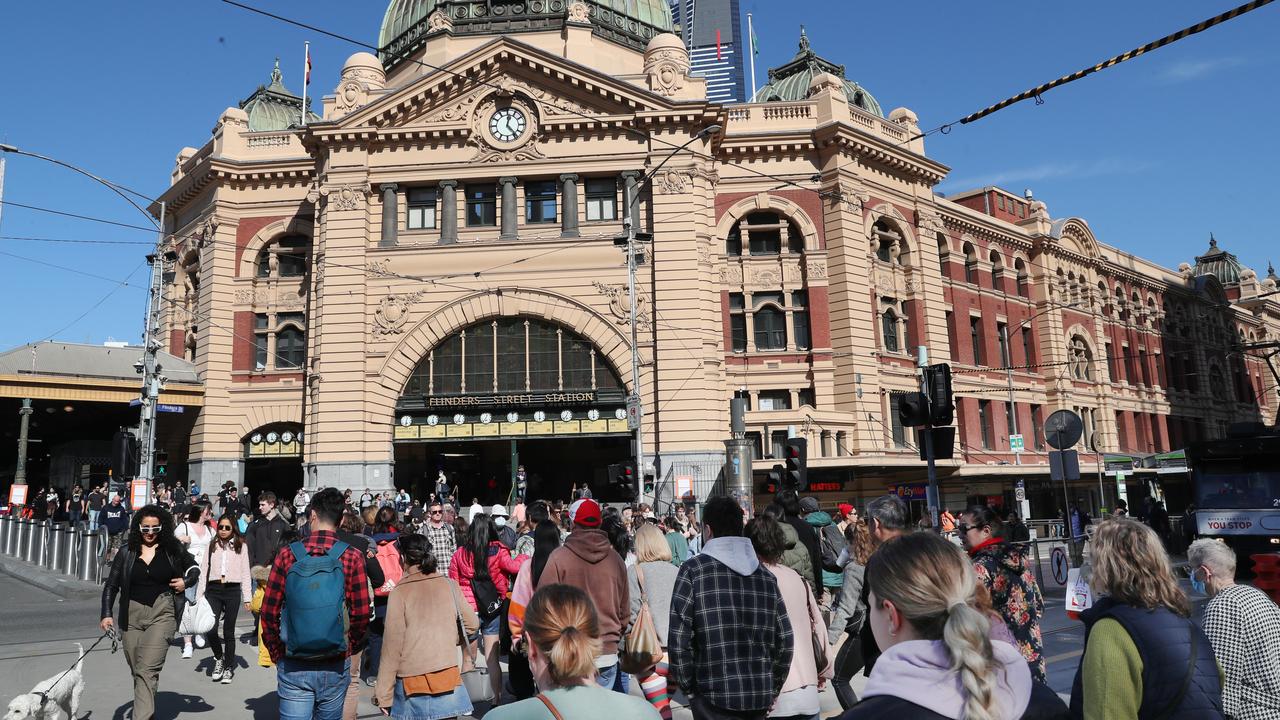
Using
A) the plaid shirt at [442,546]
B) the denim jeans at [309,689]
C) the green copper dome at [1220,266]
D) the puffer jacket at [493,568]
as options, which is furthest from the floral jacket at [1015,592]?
the green copper dome at [1220,266]

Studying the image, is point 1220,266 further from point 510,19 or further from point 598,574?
point 598,574

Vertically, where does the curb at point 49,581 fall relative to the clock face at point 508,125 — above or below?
below

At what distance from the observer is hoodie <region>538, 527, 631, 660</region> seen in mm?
7582

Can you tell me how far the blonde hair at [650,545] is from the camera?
26.1ft

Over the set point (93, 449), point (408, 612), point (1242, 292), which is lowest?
point (408, 612)

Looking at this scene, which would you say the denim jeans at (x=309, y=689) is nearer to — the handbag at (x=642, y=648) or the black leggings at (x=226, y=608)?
the handbag at (x=642, y=648)

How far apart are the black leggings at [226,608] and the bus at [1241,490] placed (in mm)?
20109

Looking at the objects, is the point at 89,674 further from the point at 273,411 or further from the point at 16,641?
the point at 273,411

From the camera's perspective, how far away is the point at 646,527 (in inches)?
313

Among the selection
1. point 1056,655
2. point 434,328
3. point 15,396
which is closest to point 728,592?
point 1056,655

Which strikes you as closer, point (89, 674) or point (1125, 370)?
point (89, 674)

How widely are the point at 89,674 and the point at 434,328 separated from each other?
24811mm

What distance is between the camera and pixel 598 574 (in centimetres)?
766

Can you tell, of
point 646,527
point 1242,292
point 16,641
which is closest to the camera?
point 646,527
